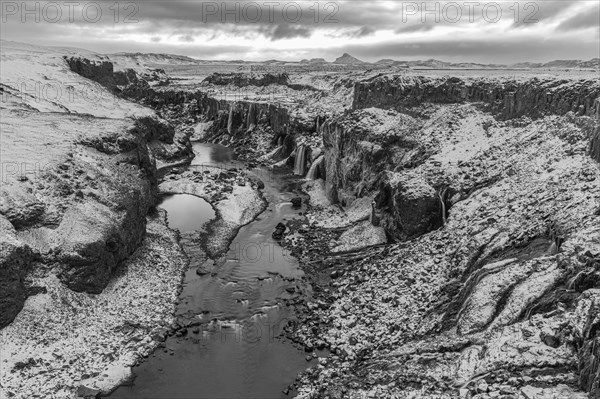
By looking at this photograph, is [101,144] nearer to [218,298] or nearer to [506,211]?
[218,298]

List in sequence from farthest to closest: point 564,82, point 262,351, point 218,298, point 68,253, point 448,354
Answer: point 564,82
point 218,298
point 68,253
point 262,351
point 448,354

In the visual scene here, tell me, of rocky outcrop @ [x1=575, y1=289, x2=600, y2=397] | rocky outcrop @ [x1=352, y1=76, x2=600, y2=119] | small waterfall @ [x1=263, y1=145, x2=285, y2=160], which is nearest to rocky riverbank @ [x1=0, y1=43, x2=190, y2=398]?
rocky outcrop @ [x1=575, y1=289, x2=600, y2=397]

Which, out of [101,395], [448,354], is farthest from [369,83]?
[101,395]

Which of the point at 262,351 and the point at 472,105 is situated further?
the point at 472,105

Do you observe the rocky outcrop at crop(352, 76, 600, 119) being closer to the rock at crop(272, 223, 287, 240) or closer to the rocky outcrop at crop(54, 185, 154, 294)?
the rock at crop(272, 223, 287, 240)

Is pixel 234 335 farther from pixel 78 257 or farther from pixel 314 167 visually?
pixel 314 167
